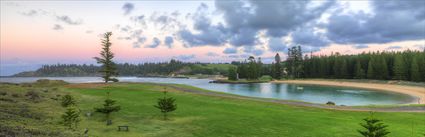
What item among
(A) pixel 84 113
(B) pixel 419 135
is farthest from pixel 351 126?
(A) pixel 84 113

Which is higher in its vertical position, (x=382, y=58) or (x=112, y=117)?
(x=382, y=58)

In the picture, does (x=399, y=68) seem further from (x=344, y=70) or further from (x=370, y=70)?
(x=344, y=70)

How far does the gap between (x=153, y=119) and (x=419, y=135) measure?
66.0ft

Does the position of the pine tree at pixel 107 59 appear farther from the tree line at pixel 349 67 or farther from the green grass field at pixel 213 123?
the tree line at pixel 349 67

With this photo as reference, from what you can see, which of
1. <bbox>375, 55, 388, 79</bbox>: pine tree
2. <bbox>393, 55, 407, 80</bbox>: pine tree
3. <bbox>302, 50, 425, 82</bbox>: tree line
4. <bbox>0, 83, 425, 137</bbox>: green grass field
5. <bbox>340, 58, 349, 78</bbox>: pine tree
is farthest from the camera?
<bbox>340, 58, 349, 78</bbox>: pine tree

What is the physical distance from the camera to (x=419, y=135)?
70.2 feet

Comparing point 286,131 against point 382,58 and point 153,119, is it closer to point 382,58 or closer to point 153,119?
point 153,119

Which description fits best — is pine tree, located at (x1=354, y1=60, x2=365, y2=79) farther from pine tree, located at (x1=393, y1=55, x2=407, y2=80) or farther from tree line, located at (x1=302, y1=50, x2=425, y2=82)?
pine tree, located at (x1=393, y1=55, x2=407, y2=80)

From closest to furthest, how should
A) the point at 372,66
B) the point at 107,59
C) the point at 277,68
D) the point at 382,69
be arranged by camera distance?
the point at 107,59 → the point at 382,69 → the point at 372,66 → the point at 277,68

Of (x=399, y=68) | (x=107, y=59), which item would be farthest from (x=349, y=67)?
(x=107, y=59)

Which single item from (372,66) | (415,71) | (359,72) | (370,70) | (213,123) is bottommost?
(213,123)

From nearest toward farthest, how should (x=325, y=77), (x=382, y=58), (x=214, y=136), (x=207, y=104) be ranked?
(x=214, y=136), (x=207, y=104), (x=382, y=58), (x=325, y=77)

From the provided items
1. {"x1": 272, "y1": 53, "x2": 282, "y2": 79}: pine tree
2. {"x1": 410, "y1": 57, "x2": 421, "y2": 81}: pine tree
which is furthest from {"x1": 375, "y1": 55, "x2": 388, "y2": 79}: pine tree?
{"x1": 272, "y1": 53, "x2": 282, "y2": 79}: pine tree

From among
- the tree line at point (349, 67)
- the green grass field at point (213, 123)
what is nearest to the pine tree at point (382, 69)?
the tree line at point (349, 67)
